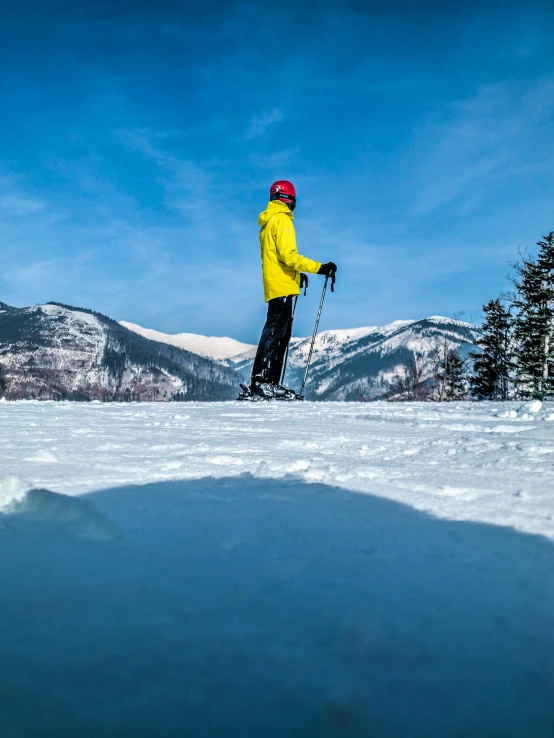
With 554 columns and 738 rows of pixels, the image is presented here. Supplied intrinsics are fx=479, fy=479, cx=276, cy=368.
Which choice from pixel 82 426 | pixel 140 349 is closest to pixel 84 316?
pixel 140 349

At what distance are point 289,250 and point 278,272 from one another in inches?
16.0

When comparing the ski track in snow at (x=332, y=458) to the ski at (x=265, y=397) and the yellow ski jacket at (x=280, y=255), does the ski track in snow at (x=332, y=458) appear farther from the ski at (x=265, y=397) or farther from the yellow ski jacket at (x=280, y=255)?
the yellow ski jacket at (x=280, y=255)

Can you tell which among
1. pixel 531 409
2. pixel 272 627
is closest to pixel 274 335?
pixel 531 409

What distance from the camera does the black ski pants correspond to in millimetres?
7336

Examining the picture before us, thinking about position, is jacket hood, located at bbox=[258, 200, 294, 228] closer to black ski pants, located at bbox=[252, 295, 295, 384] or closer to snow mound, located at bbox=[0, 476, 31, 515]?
black ski pants, located at bbox=[252, 295, 295, 384]

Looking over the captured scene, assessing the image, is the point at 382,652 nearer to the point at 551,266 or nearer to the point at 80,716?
the point at 80,716

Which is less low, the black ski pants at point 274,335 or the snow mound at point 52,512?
the black ski pants at point 274,335

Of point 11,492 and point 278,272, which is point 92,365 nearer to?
point 278,272

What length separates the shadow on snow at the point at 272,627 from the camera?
72cm

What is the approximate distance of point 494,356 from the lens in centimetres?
2847

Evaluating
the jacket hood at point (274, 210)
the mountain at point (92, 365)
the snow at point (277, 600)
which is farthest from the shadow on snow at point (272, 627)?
the mountain at point (92, 365)

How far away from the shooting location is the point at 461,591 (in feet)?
3.51

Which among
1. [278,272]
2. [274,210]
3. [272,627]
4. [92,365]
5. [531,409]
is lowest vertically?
[272,627]

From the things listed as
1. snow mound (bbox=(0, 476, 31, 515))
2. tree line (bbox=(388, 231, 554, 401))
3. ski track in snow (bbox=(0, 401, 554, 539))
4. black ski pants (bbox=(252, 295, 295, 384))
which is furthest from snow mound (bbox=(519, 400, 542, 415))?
tree line (bbox=(388, 231, 554, 401))
